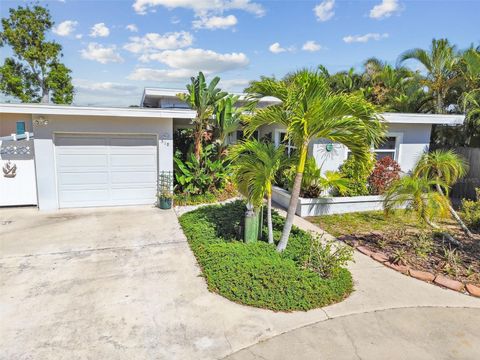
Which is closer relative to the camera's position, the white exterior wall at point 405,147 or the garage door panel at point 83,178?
the garage door panel at point 83,178

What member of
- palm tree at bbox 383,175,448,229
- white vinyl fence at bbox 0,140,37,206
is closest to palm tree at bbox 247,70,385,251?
→ palm tree at bbox 383,175,448,229

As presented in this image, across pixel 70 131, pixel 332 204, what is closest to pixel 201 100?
pixel 70 131

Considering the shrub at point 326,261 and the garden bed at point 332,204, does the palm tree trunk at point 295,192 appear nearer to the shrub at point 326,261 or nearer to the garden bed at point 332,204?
the shrub at point 326,261

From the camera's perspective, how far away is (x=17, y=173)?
9.18 m

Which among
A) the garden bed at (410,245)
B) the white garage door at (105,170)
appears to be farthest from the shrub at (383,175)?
the white garage door at (105,170)

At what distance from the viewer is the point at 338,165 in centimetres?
1019

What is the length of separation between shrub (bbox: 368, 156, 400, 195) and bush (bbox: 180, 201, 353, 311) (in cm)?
474

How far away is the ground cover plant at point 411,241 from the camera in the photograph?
5602mm

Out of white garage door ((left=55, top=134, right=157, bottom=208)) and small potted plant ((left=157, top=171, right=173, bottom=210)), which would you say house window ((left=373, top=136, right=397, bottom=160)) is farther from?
white garage door ((left=55, top=134, right=157, bottom=208))

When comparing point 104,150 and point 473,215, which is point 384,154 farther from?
point 104,150

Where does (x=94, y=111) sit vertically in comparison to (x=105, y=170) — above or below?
above

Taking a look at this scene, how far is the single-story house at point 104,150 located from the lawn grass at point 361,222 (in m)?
1.86

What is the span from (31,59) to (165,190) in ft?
68.4

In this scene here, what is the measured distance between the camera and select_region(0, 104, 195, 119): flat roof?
8227 millimetres
